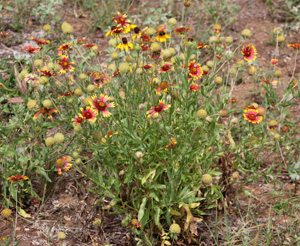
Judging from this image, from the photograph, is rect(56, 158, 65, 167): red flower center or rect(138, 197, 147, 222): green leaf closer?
rect(138, 197, 147, 222): green leaf

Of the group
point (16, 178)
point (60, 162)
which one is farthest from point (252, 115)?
point (16, 178)

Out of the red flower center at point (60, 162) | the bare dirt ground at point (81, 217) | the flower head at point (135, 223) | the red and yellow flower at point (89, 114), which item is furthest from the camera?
the bare dirt ground at point (81, 217)

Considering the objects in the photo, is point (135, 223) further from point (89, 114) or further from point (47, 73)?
point (47, 73)

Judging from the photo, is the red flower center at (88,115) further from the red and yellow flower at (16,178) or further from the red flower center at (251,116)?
the red flower center at (251,116)

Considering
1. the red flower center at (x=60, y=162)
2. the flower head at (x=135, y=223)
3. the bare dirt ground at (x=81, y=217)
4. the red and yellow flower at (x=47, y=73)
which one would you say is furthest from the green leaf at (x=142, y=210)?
the red and yellow flower at (x=47, y=73)

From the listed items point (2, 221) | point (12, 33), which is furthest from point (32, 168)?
point (12, 33)

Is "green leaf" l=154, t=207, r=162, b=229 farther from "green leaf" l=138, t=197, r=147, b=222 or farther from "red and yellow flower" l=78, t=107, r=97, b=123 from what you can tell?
"red and yellow flower" l=78, t=107, r=97, b=123

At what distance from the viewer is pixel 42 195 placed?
8.96 feet

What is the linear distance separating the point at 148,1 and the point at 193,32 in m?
0.98

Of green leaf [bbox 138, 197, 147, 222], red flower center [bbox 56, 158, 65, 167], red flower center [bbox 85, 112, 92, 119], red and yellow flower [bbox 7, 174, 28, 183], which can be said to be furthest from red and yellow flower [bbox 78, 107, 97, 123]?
red and yellow flower [bbox 7, 174, 28, 183]

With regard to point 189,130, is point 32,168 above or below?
below

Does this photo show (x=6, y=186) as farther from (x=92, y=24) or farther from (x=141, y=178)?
(x=92, y=24)

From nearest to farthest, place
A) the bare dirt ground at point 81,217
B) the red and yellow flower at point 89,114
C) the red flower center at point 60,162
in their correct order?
the red and yellow flower at point 89,114
the red flower center at point 60,162
the bare dirt ground at point 81,217

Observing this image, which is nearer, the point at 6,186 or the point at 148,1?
the point at 6,186
